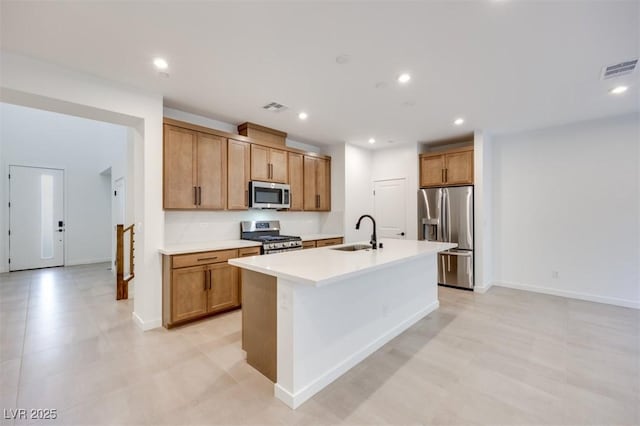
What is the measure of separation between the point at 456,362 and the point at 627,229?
11.9ft

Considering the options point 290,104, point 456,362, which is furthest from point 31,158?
point 456,362

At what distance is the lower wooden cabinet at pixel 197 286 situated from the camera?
3131mm

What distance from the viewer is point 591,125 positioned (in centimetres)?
418

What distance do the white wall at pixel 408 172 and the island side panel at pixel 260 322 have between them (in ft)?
12.9

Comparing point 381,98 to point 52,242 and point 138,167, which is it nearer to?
point 138,167

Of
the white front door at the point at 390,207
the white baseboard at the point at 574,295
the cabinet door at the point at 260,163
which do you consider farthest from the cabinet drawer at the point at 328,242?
the white baseboard at the point at 574,295

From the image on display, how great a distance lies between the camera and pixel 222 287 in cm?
352

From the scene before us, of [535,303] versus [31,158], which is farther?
[31,158]

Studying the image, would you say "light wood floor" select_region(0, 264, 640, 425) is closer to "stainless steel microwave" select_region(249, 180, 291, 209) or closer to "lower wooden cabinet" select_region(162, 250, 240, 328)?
"lower wooden cabinet" select_region(162, 250, 240, 328)

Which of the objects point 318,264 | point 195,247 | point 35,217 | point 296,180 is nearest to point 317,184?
point 296,180

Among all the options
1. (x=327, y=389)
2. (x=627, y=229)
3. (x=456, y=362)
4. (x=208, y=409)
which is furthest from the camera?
(x=627, y=229)

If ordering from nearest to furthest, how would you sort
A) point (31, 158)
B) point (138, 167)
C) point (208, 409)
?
1. point (208, 409)
2. point (138, 167)
3. point (31, 158)

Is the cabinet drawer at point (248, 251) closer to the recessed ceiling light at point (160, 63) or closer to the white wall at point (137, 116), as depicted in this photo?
the white wall at point (137, 116)

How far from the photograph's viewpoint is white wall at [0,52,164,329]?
8.28ft
